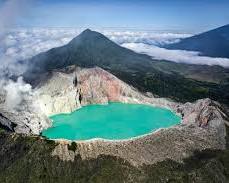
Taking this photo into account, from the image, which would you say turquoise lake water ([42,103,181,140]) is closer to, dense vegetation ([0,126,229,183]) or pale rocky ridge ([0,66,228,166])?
pale rocky ridge ([0,66,228,166])

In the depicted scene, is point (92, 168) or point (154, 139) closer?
point (92, 168)

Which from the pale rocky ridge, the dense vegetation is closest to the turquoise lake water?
the pale rocky ridge

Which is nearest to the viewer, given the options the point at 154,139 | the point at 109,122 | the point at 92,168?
the point at 92,168

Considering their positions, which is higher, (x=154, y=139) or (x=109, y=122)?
(x=154, y=139)

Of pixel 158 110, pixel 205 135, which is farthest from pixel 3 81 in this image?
pixel 205 135

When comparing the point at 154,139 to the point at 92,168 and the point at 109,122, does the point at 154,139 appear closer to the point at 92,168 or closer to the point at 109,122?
the point at 92,168

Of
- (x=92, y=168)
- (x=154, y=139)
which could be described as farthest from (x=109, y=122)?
(x=92, y=168)

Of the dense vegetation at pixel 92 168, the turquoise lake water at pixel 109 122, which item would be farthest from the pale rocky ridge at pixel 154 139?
the turquoise lake water at pixel 109 122
